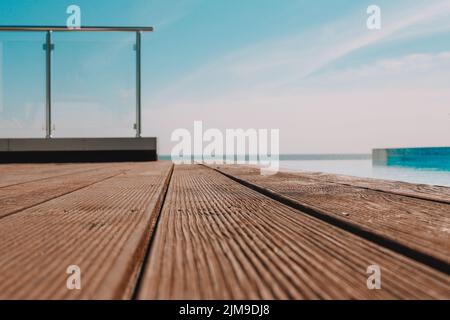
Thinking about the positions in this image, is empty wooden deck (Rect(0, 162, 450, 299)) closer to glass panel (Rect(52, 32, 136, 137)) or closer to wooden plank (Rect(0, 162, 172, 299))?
wooden plank (Rect(0, 162, 172, 299))

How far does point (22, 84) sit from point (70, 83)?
0.64 m

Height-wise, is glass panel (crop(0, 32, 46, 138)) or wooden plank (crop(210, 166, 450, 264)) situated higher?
glass panel (crop(0, 32, 46, 138))

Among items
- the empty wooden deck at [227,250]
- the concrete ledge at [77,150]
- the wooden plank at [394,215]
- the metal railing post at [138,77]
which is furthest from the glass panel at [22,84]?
the wooden plank at [394,215]

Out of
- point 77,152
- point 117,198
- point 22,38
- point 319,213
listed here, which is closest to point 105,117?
point 77,152

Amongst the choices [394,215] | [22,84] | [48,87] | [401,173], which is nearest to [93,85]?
[48,87]

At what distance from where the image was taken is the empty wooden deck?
375 mm

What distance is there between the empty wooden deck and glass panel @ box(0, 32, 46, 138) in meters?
5.31

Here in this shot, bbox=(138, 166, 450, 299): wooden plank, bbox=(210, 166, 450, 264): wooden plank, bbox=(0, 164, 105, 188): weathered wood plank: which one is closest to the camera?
bbox=(138, 166, 450, 299): wooden plank

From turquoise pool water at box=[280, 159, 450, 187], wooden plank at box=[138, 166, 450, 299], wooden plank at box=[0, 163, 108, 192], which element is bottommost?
turquoise pool water at box=[280, 159, 450, 187]

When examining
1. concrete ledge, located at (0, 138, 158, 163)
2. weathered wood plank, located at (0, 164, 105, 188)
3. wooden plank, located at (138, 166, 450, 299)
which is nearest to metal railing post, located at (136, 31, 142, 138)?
concrete ledge, located at (0, 138, 158, 163)

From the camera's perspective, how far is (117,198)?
1.04m

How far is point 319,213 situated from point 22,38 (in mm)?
6277
